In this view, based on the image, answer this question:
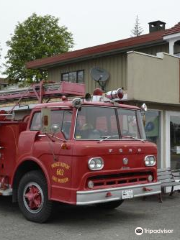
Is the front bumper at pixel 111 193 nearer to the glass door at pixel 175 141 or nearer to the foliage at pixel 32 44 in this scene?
the glass door at pixel 175 141

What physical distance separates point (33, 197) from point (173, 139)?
6.19m

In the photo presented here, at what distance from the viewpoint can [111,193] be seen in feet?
23.5

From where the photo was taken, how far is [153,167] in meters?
8.03

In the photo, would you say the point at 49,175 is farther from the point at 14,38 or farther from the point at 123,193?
the point at 14,38

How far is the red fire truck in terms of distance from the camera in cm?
703

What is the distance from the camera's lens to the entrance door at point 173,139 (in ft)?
Answer: 40.3

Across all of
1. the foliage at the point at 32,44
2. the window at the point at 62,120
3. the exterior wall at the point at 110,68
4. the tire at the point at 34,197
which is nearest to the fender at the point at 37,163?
the tire at the point at 34,197

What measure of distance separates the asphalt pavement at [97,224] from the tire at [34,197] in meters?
0.16

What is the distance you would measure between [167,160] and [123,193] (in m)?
5.14

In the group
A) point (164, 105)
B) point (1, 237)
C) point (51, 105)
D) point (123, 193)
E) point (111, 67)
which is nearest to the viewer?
point (1, 237)

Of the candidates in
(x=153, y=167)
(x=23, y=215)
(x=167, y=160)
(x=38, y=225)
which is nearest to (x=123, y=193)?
(x=153, y=167)

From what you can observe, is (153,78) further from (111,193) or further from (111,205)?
(111,193)

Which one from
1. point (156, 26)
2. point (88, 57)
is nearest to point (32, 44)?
point (156, 26)

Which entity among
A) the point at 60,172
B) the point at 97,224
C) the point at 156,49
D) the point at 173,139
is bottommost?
the point at 97,224
